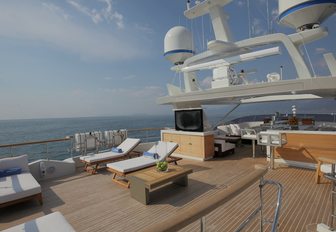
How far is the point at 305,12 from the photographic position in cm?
613

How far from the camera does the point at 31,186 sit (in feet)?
13.4

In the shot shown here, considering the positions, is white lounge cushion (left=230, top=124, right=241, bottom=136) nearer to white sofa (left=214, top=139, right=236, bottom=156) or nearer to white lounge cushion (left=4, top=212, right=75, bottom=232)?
white sofa (left=214, top=139, right=236, bottom=156)

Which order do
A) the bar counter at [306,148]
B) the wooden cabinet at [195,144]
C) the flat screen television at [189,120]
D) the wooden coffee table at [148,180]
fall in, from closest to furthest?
the wooden coffee table at [148,180] → the bar counter at [306,148] → the wooden cabinet at [195,144] → the flat screen television at [189,120]

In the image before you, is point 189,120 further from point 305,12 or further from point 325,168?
point 305,12

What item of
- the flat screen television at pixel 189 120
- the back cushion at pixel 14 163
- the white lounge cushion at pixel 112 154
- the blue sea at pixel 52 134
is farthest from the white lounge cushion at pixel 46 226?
the flat screen television at pixel 189 120

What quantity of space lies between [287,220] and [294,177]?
239cm

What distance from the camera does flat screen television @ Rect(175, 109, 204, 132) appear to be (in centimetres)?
757

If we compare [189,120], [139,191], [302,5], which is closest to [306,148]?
[189,120]

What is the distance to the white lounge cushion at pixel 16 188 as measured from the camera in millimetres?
3779

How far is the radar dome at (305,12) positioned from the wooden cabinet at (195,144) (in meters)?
4.66

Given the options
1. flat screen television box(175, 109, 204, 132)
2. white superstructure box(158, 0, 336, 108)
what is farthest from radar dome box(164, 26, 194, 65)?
flat screen television box(175, 109, 204, 132)

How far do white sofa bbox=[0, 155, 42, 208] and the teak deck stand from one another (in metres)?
0.26

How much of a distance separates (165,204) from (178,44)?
826cm

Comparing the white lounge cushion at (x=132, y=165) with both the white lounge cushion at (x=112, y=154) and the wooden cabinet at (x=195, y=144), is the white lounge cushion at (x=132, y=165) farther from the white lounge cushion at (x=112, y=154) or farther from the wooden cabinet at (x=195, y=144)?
the wooden cabinet at (x=195, y=144)
